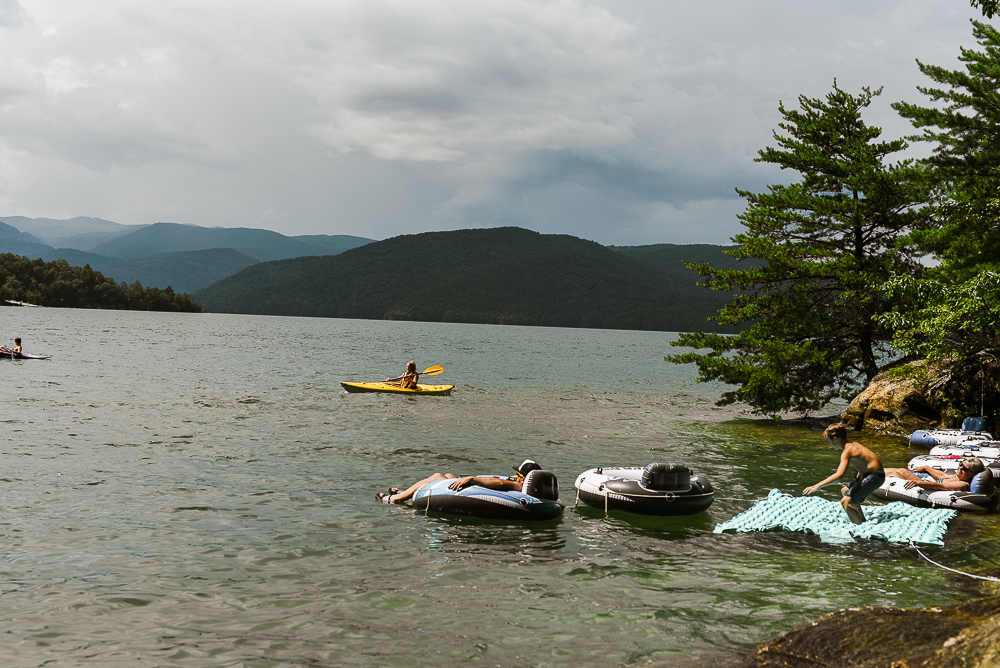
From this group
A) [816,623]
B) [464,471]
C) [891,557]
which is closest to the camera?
[816,623]

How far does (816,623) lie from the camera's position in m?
6.72

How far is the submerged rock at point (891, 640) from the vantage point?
5082mm

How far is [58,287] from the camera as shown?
588 ft

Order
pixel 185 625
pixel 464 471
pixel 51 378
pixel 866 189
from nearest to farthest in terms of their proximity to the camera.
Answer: pixel 185 625 < pixel 464 471 < pixel 866 189 < pixel 51 378

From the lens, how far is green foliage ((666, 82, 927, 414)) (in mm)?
26078

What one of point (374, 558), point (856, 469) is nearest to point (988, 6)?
point (856, 469)

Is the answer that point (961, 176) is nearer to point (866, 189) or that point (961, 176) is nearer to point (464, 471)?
point (866, 189)

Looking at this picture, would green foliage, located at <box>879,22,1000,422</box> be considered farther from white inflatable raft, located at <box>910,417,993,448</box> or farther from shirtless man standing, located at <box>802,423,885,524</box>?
shirtless man standing, located at <box>802,423,885,524</box>

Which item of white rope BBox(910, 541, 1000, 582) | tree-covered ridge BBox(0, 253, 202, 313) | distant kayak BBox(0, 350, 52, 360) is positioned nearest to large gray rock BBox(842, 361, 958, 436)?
white rope BBox(910, 541, 1000, 582)

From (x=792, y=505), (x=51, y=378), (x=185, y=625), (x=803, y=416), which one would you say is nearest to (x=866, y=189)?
(x=803, y=416)

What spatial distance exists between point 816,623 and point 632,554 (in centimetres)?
443

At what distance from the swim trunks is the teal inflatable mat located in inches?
22.8

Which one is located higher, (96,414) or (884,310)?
(884,310)

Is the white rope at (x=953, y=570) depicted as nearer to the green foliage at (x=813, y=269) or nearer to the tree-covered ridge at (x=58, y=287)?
the green foliage at (x=813, y=269)
